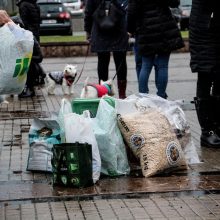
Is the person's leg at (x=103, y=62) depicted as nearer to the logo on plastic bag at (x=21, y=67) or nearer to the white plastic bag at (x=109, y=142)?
the white plastic bag at (x=109, y=142)

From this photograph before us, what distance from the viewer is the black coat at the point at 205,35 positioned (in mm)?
7547

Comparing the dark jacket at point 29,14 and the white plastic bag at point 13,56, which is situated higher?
the white plastic bag at point 13,56

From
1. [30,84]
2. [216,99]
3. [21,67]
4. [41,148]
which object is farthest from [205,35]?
[30,84]

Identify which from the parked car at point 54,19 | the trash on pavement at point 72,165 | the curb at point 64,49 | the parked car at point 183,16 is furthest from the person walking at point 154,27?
the parked car at point 183,16

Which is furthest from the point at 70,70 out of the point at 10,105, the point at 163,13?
the point at 163,13

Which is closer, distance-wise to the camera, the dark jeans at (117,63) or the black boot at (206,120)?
the black boot at (206,120)

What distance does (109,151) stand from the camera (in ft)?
21.4

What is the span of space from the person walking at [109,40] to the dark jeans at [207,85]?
134 inches

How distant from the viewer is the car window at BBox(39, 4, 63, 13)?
30438 millimetres

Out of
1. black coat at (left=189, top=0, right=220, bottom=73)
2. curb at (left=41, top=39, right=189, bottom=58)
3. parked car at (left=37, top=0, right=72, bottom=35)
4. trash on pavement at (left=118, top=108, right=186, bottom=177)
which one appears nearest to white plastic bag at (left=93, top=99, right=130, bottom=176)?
trash on pavement at (left=118, top=108, right=186, bottom=177)

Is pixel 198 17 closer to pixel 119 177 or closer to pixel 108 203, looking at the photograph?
pixel 119 177

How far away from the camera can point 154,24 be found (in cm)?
973

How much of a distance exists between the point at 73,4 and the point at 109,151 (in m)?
33.0

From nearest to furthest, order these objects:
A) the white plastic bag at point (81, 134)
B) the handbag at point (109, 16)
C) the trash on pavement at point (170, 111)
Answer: the white plastic bag at point (81, 134), the trash on pavement at point (170, 111), the handbag at point (109, 16)
